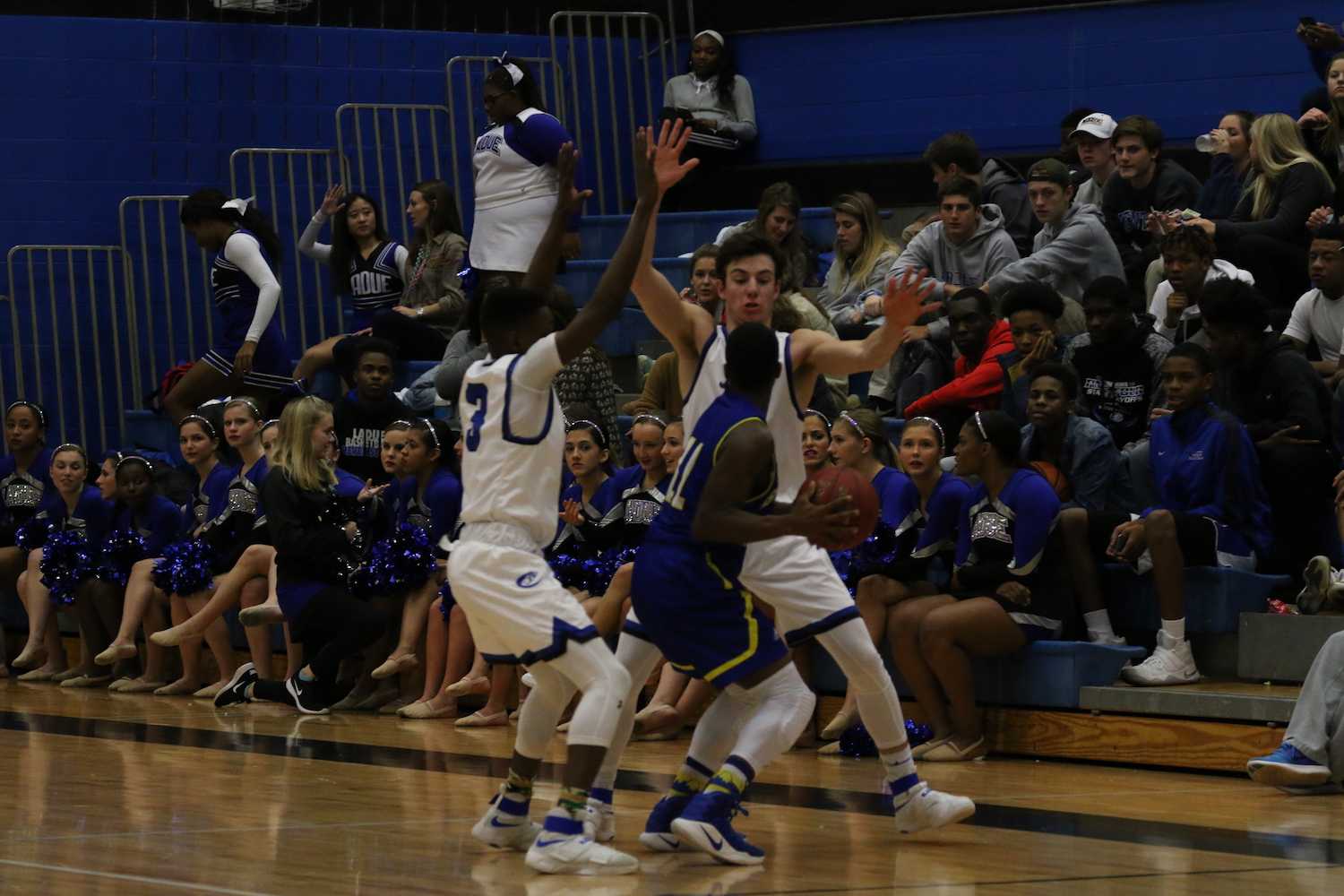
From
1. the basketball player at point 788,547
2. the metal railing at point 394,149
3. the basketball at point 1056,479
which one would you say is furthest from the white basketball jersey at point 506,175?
the basketball player at point 788,547

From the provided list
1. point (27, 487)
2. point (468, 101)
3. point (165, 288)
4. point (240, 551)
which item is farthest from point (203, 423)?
point (468, 101)

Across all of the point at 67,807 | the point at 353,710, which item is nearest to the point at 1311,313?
the point at 353,710

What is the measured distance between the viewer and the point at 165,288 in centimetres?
1422

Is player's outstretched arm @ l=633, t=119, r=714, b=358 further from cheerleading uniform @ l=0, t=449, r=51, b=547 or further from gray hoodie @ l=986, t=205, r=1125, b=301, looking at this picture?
cheerleading uniform @ l=0, t=449, r=51, b=547

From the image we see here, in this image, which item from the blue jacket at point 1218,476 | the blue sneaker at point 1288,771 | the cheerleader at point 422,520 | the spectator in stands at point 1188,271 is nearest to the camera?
the blue sneaker at point 1288,771

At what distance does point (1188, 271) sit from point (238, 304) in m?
5.61

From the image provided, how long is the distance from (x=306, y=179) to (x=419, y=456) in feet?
16.3

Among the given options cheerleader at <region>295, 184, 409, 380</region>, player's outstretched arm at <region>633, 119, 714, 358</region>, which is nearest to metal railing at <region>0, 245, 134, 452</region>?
cheerleader at <region>295, 184, 409, 380</region>

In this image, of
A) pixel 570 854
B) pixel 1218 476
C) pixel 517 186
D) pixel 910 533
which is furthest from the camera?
pixel 517 186

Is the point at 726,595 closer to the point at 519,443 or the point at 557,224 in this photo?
the point at 519,443

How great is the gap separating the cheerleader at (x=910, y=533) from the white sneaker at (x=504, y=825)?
9.26ft

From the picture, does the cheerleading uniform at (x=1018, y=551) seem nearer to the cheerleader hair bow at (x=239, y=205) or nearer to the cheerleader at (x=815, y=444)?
the cheerleader at (x=815, y=444)

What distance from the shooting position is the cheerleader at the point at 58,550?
11477 millimetres

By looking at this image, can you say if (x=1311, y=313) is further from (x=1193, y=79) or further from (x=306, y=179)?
(x=306, y=179)
